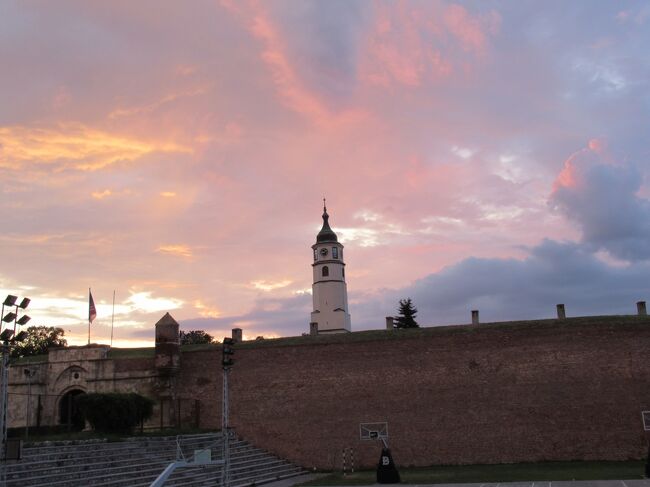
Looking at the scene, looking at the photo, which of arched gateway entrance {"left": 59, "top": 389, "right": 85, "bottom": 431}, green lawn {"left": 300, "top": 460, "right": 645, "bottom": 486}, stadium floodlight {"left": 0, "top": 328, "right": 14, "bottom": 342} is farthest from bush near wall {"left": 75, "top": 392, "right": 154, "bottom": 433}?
stadium floodlight {"left": 0, "top": 328, "right": 14, "bottom": 342}

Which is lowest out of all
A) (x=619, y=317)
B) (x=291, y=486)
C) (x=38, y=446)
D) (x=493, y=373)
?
(x=291, y=486)

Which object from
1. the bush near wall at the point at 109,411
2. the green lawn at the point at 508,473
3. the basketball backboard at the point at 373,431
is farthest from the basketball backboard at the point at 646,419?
the bush near wall at the point at 109,411

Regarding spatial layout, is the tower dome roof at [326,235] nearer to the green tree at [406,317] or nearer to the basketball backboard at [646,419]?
the green tree at [406,317]

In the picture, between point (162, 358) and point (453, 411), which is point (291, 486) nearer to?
point (453, 411)

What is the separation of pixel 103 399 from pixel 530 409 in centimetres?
1727

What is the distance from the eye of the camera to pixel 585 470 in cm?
2152

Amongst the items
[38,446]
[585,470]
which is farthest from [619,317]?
[38,446]

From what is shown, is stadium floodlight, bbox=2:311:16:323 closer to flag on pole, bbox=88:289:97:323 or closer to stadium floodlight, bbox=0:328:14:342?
stadium floodlight, bbox=0:328:14:342

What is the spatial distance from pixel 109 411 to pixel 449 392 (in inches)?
550

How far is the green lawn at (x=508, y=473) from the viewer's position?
1994 centimetres

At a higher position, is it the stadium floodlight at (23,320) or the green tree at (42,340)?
the green tree at (42,340)

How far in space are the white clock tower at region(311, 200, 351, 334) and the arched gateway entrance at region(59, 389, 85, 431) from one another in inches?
1472

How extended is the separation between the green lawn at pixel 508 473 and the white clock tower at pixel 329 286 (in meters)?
40.8

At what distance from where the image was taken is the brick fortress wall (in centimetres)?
2489
